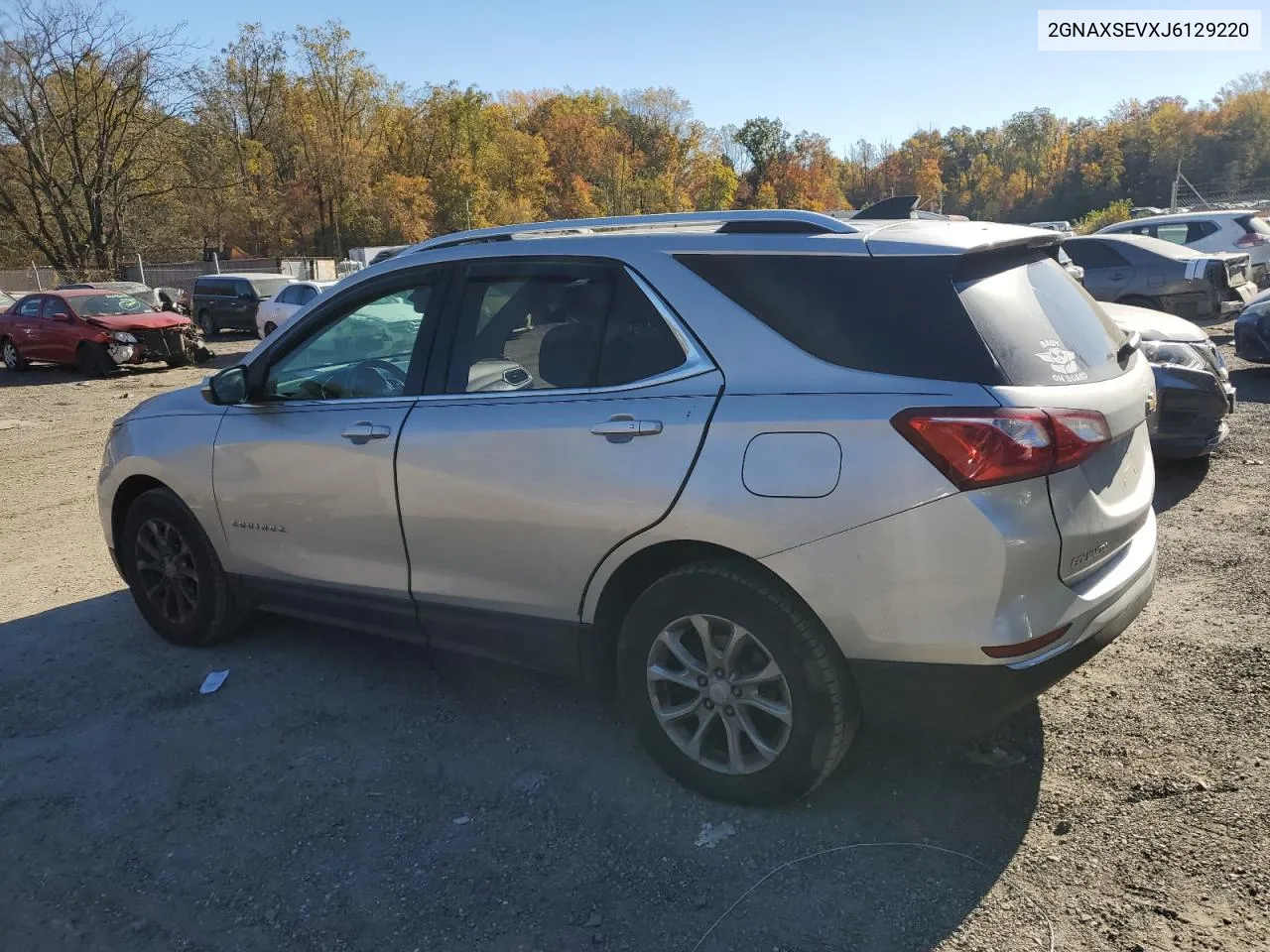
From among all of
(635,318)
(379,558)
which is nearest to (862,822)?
(635,318)

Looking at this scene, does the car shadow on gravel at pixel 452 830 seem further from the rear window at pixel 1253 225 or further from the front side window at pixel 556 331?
the rear window at pixel 1253 225

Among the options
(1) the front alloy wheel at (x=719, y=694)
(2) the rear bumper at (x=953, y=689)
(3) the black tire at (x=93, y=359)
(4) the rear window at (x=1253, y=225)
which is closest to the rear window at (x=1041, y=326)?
(2) the rear bumper at (x=953, y=689)

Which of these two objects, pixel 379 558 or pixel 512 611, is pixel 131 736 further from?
pixel 512 611

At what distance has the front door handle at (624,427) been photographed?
9.70ft

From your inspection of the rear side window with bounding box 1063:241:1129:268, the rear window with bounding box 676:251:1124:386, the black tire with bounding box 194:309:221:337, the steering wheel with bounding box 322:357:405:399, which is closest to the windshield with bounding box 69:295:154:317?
the black tire with bounding box 194:309:221:337

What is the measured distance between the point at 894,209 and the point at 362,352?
225 cm

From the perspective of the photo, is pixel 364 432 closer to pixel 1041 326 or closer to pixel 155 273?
pixel 1041 326

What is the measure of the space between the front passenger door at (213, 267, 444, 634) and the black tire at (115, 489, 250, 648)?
228 mm

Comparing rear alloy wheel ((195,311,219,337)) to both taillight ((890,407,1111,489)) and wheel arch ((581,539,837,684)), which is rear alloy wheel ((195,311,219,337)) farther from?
taillight ((890,407,1111,489))

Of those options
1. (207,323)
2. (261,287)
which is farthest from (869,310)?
(207,323)

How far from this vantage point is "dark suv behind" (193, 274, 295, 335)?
2434 centimetres

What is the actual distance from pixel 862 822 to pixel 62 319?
19212 mm

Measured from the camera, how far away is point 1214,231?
15641mm

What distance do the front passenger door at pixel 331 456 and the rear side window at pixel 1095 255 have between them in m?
11.0
